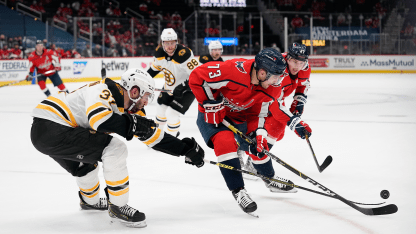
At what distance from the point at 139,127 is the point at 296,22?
56.1 ft

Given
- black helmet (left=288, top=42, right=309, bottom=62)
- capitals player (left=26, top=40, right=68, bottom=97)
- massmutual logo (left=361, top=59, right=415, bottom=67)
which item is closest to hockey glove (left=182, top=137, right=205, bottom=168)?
black helmet (left=288, top=42, right=309, bottom=62)

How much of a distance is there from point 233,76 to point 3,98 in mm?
8480

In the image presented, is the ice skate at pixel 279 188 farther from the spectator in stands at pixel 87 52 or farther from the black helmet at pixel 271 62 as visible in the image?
Answer: the spectator in stands at pixel 87 52

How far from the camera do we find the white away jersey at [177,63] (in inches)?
220

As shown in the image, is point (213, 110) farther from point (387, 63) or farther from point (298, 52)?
point (387, 63)

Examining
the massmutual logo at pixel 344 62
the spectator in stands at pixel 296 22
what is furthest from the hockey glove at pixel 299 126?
the spectator in stands at pixel 296 22

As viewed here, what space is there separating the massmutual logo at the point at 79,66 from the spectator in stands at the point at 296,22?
8.56m

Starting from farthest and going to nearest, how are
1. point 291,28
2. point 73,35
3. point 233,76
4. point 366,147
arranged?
point 291,28, point 73,35, point 366,147, point 233,76

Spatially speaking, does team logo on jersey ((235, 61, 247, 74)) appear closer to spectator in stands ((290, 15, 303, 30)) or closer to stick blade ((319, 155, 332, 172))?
stick blade ((319, 155, 332, 172))

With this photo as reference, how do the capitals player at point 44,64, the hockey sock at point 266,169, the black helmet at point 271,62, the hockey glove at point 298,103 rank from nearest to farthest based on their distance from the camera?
1. the black helmet at point 271,62
2. the hockey sock at point 266,169
3. the hockey glove at point 298,103
4. the capitals player at point 44,64

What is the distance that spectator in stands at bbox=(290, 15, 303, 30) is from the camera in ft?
60.7

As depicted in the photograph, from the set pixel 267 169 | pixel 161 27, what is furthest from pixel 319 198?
pixel 161 27

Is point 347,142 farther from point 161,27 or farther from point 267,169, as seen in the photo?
point 161,27

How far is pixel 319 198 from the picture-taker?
3227mm
